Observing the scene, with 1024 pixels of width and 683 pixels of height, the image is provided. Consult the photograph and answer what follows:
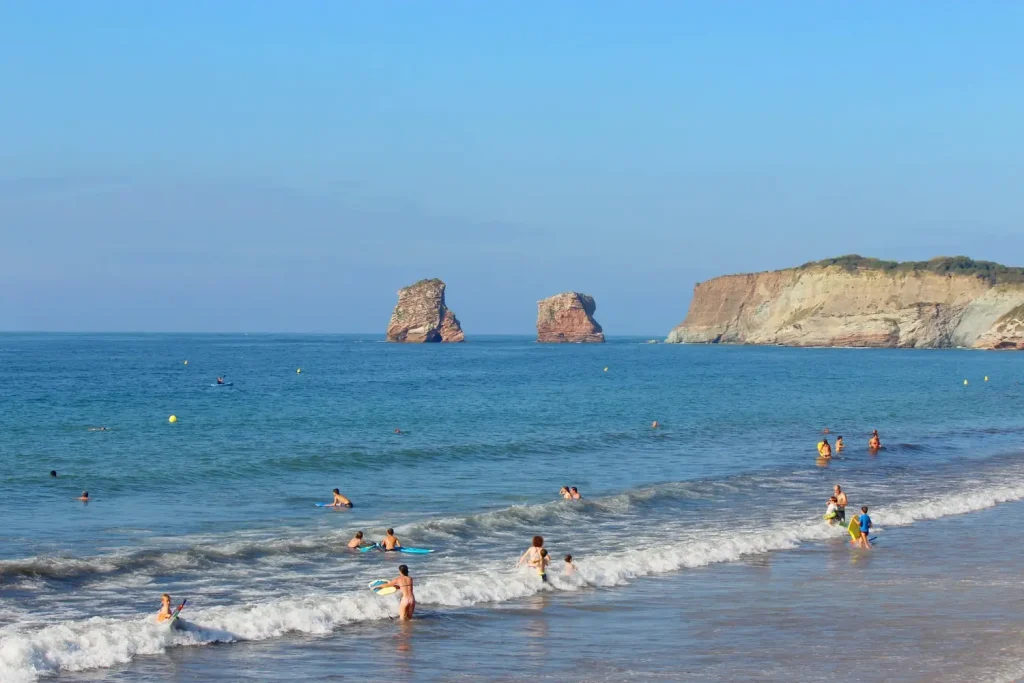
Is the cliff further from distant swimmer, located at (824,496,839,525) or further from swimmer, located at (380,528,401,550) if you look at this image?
swimmer, located at (380,528,401,550)

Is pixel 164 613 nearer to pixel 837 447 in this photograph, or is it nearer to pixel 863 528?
pixel 863 528

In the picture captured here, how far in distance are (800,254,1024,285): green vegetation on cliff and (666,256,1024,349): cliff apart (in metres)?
0.15

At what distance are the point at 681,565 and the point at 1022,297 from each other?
14503 cm

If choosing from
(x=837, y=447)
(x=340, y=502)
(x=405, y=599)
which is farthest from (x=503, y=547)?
(x=837, y=447)

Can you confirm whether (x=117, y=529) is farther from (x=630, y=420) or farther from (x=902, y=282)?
(x=902, y=282)

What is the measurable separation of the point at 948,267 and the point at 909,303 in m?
8.25

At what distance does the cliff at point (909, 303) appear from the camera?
15362cm

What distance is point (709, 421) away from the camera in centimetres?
5334

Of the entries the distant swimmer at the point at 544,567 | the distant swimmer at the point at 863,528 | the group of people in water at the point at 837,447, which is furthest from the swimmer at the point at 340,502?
the group of people in water at the point at 837,447

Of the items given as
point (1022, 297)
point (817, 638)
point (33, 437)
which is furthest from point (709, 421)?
point (1022, 297)

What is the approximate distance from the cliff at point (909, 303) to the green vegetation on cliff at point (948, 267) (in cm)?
15

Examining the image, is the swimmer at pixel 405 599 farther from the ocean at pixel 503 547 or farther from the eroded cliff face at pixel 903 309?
the eroded cliff face at pixel 903 309

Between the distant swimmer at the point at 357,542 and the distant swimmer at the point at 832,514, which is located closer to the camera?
the distant swimmer at the point at 357,542

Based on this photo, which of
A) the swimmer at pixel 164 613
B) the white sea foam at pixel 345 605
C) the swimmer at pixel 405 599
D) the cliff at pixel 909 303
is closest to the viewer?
the white sea foam at pixel 345 605
